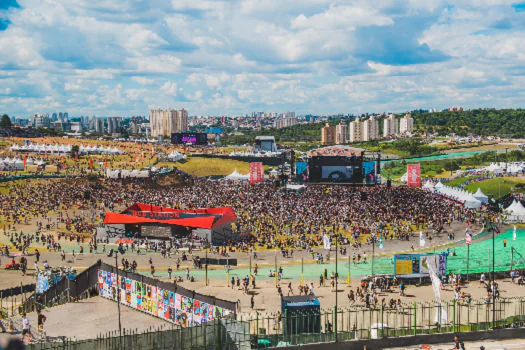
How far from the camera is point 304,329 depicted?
2325 centimetres

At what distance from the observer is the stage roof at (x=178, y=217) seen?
46.8 metres

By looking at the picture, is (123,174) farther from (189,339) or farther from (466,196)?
(189,339)

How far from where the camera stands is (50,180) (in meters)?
84.7

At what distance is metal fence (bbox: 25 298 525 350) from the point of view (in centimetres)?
1977

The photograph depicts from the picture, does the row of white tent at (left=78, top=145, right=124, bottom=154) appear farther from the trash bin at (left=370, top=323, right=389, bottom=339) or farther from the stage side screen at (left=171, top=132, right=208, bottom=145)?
the trash bin at (left=370, top=323, right=389, bottom=339)

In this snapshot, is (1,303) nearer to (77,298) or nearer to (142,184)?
(77,298)

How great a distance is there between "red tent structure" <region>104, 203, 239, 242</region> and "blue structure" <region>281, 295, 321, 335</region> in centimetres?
2303

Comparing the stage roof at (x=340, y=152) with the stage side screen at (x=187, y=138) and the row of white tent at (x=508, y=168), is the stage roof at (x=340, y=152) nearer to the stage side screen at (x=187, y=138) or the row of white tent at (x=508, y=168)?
the row of white tent at (x=508, y=168)

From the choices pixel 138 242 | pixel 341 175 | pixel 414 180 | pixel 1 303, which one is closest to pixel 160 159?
pixel 341 175

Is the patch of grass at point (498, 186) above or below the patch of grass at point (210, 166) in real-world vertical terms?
below

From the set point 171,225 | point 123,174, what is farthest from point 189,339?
point 123,174

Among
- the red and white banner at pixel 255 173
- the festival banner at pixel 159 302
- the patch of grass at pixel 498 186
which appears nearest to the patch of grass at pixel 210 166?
the red and white banner at pixel 255 173

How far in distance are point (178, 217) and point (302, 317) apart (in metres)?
26.7

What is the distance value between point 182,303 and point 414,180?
6327cm
